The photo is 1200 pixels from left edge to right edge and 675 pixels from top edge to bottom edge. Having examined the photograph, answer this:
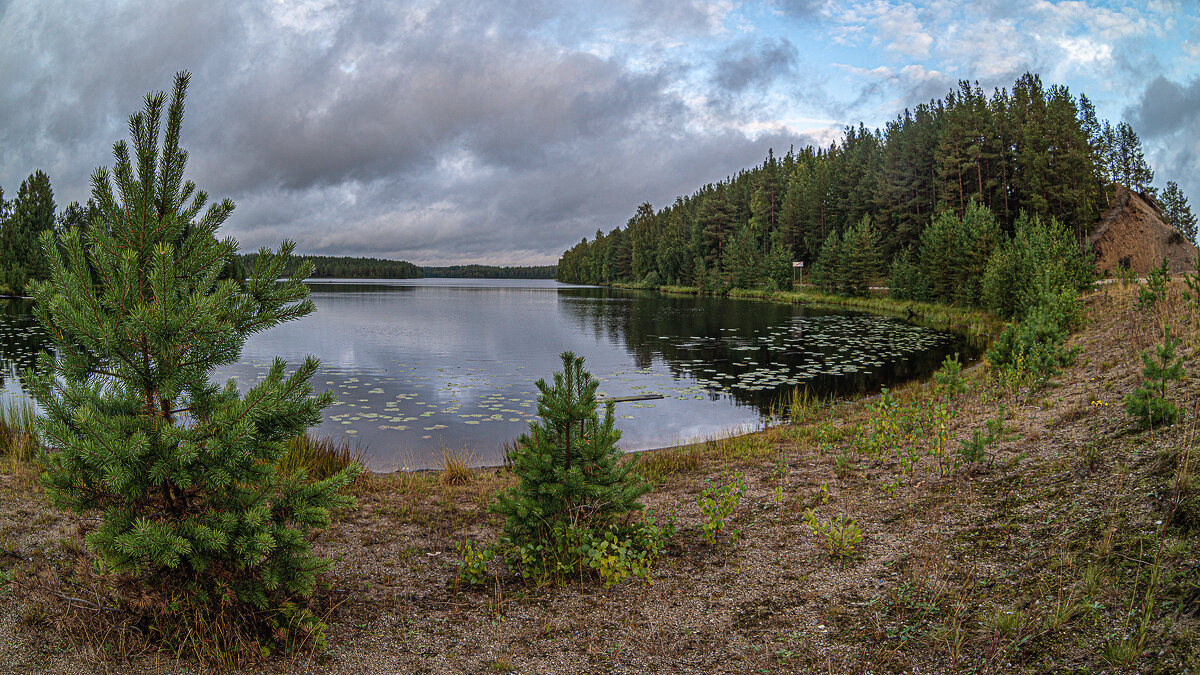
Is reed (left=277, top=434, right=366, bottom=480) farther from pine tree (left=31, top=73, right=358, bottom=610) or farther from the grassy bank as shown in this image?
pine tree (left=31, top=73, right=358, bottom=610)

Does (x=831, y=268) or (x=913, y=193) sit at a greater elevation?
(x=913, y=193)

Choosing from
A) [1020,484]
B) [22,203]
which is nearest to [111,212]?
[1020,484]

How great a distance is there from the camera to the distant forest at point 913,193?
161ft

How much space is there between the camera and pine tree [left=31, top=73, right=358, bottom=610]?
10.9 feet

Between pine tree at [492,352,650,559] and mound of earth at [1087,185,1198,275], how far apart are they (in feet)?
173

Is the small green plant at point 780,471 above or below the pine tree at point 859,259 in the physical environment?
below

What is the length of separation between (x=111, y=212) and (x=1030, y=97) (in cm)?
7133

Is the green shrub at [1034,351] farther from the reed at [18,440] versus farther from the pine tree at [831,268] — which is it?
the pine tree at [831,268]

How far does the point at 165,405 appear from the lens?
3.62 m

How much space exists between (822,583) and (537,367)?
1756cm

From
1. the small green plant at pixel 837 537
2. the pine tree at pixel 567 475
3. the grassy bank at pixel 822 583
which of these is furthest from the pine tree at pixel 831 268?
the pine tree at pixel 567 475

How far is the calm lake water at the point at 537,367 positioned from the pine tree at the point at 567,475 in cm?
539

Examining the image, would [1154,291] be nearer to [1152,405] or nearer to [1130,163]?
[1152,405]

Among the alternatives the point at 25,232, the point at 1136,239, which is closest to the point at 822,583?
Result: the point at 1136,239
